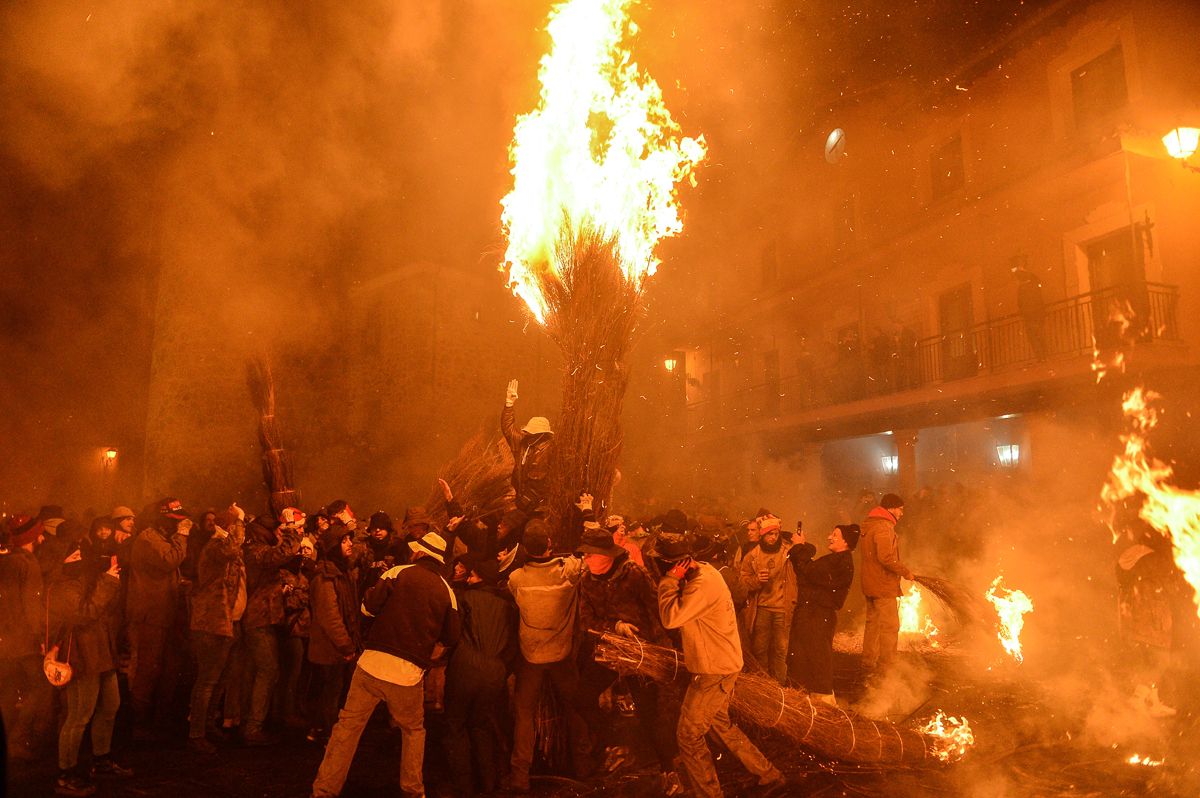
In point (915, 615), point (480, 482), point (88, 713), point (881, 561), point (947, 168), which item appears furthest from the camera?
point (947, 168)

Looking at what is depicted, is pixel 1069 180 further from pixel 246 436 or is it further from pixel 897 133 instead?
pixel 246 436

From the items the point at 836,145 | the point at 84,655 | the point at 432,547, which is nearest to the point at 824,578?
the point at 432,547

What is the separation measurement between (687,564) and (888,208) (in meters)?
14.8

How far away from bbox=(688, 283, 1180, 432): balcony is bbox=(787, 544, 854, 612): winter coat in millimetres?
7755

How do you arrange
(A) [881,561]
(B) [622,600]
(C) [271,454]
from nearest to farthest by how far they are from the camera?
(B) [622,600] < (A) [881,561] < (C) [271,454]

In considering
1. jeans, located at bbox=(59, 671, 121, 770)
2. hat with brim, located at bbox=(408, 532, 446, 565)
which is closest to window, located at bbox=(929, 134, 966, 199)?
hat with brim, located at bbox=(408, 532, 446, 565)

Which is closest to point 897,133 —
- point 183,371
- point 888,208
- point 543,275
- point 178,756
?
point 888,208

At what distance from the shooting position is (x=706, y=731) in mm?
4422

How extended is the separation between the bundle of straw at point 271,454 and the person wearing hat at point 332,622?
2.51 meters

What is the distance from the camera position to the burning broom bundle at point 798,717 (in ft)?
15.2

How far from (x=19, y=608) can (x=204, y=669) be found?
134 centimetres

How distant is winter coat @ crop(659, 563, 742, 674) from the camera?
4367mm

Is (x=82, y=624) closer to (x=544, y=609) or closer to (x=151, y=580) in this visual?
(x=151, y=580)

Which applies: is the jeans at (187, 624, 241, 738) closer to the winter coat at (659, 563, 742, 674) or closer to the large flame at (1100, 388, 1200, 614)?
the winter coat at (659, 563, 742, 674)
